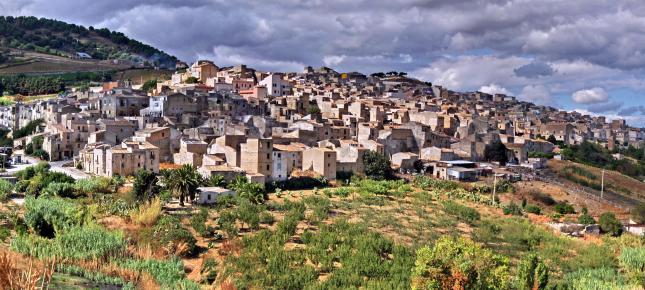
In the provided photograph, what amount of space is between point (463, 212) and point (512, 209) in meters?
5.80

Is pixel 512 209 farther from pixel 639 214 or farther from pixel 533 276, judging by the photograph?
pixel 533 276

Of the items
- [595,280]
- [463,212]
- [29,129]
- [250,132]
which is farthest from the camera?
[29,129]

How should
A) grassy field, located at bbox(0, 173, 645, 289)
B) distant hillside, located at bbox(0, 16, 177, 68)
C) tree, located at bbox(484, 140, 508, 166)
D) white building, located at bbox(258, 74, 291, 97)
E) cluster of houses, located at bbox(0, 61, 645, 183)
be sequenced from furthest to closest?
distant hillside, located at bbox(0, 16, 177, 68)
white building, located at bbox(258, 74, 291, 97)
tree, located at bbox(484, 140, 508, 166)
cluster of houses, located at bbox(0, 61, 645, 183)
grassy field, located at bbox(0, 173, 645, 289)

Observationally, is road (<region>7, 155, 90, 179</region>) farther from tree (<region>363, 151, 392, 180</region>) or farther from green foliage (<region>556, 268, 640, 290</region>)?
green foliage (<region>556, 268, 640, 290</region>)

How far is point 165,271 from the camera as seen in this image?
21406 millimetres

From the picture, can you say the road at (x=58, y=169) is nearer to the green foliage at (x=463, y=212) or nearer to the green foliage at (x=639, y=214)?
the green foliage at (x=463, y=212)

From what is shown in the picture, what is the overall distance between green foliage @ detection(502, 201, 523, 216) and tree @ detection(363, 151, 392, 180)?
29.0 ft

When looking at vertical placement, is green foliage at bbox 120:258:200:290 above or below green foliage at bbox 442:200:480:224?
below

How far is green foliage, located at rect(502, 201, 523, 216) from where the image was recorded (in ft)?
A: 131

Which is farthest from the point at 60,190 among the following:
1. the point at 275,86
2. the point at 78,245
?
the point at 275,86

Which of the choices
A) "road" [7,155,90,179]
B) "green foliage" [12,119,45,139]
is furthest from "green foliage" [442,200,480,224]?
"green foliage" [12,119,45,139]

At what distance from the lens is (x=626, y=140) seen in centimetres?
9550

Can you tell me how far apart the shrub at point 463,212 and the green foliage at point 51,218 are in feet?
68.5

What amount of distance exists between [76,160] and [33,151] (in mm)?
5928
